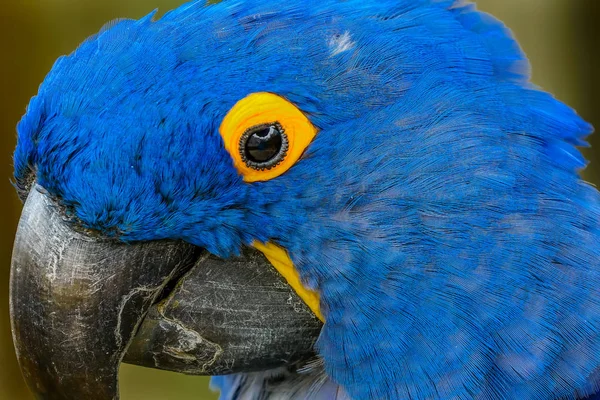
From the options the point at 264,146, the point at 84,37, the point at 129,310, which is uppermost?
the point at 84,37

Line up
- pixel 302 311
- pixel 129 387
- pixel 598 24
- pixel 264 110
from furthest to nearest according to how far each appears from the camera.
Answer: pixel 129 387 < pixel 598 24 < pixel 302 311 < pixel 264 110

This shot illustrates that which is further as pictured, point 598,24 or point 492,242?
point 598,24

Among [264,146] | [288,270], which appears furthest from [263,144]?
[288,270]

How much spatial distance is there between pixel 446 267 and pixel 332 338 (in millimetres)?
289

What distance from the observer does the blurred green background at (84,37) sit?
13.4 ft

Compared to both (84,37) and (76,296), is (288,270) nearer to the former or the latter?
(76,296)

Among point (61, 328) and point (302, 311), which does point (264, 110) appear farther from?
point (61, 328)

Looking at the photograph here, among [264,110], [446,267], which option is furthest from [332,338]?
[264,110]

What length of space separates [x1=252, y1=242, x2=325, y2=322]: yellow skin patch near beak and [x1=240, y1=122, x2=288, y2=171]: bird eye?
7.1 inches

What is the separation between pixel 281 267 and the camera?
1.45m

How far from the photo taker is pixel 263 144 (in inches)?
53.9

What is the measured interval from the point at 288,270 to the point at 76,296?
1.45ft

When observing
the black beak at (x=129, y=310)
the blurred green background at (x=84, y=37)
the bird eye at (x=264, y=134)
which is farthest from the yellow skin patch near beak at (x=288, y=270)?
the blurred green background at (x=84, y=37)

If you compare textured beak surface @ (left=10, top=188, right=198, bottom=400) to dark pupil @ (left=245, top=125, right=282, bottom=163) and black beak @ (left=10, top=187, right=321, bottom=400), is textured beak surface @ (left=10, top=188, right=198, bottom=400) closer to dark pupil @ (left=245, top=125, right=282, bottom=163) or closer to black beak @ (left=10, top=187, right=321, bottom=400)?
black beak @ (left=10, top=187, right=321, bottom=400)
